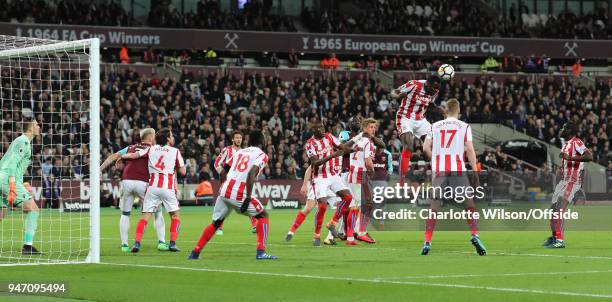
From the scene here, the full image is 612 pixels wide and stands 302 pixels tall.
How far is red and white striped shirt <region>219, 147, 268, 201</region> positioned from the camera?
1538 cm

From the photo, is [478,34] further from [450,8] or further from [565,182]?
[565,182]

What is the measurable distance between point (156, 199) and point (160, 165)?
1.98ft

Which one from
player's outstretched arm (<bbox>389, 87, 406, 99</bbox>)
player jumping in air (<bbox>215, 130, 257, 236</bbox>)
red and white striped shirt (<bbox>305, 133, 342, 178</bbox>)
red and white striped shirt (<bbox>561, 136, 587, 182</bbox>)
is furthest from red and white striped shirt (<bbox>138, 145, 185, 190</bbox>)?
red and white striped shirt (<bbox>561, 136, 587, 182</bbox>)

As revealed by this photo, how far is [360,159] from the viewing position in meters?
21.1

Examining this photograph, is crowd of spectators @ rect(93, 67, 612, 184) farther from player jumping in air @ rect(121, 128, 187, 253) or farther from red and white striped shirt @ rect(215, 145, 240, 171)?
player jumping in air @ rect(121, 128, 187, 253)

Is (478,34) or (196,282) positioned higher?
(478,34)

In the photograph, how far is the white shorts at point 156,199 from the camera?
18.1m

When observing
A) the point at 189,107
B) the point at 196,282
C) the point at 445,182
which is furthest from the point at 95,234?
the point at 189,107

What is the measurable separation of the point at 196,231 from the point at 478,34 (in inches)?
1334

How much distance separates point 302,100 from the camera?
151 ft

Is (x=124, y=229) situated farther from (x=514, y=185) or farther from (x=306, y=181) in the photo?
(x=514, y=185)

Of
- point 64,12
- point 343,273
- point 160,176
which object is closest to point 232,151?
point 160,176

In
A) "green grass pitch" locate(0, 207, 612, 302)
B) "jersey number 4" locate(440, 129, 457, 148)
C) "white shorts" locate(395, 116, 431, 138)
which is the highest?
"white shorts" locate(395, 116, 431, 138)

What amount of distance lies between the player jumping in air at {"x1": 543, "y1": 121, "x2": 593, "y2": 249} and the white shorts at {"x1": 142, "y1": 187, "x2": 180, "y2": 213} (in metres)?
6.80
